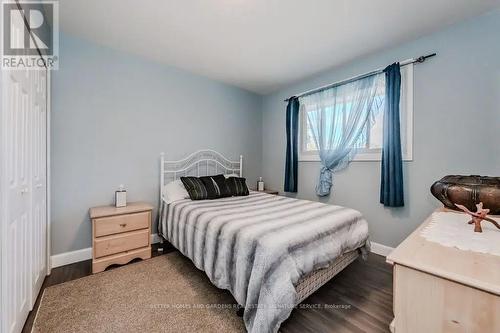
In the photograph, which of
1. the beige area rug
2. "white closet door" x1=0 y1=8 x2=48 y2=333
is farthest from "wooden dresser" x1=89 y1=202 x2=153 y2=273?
"white closet door" x1=0 y1=8 x2=48 y2=333

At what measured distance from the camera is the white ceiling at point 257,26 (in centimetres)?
190

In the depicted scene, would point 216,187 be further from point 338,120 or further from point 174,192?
point 338,120

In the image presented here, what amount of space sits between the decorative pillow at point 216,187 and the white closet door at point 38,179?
5.24ft

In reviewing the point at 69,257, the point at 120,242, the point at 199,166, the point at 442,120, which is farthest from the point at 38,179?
the point at 442,120

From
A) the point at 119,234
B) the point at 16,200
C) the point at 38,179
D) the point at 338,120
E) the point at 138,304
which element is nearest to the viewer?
the point at 16,200

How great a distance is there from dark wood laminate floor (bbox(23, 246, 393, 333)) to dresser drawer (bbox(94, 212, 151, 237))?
0.45 m

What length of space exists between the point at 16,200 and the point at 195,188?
1.66m

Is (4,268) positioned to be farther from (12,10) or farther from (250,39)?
(250,39)

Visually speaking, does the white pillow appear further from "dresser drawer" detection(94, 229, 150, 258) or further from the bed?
"dresser drawer" detection(94, 229, 150, 258)

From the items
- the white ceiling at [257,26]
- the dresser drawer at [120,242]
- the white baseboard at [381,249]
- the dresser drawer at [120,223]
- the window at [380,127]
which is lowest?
the white baseboard at [381,249]

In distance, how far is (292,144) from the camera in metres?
3.67

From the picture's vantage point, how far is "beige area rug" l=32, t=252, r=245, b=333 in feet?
4.86

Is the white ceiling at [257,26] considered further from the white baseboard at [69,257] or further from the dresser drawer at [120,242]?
the white baseboard at [69,257]

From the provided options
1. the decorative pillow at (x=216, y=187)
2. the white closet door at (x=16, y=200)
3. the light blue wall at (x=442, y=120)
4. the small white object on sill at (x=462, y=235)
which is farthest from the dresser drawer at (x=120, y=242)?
the light blue wall at (x=442, y=120)
